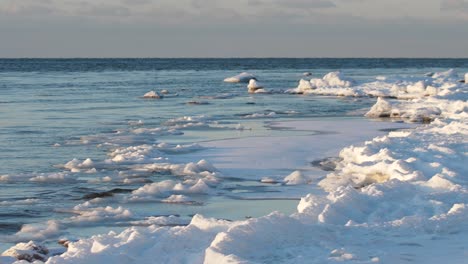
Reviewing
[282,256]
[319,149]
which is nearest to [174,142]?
[319,149]

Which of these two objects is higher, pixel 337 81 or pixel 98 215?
pixel 98 215

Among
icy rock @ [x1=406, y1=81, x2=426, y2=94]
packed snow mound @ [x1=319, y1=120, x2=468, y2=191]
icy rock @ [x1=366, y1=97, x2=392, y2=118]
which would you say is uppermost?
packed snow mound @ [x1=319, y1=120, x2=468, y2=191]

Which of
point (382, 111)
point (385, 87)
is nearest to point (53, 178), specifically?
point (382, 111)

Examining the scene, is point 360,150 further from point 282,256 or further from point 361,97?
point 361,97

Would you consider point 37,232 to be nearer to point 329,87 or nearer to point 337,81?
point 329,87

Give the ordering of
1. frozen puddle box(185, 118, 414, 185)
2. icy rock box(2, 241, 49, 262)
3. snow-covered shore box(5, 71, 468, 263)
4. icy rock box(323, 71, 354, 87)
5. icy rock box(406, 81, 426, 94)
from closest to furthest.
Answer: snow-covered shore box(5, 71, 468, 263) → icy rock box(2, 241, 49, 262) → frozen puddle box(185, 118, 414, 185) → icy rock box(406, 81, 426, 94) → icy rock box(323, 71, 354, 87)

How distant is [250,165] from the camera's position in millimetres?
15719

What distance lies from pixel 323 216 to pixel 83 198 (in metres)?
4.96

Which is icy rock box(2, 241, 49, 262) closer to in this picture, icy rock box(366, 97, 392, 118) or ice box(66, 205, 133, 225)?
ice box(66, 205, 133, 225)

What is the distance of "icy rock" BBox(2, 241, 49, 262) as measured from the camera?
8211mm

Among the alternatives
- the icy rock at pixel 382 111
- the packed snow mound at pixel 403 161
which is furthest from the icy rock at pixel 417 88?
the packed snow mound at pixel 403 161

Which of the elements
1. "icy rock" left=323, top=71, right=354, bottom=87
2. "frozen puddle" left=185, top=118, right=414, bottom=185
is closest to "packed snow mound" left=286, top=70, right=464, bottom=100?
"icy rock" left=323, top=71, right=354, bottom=87

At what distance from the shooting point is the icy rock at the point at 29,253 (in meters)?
8.21

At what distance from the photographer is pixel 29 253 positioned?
8.27m
